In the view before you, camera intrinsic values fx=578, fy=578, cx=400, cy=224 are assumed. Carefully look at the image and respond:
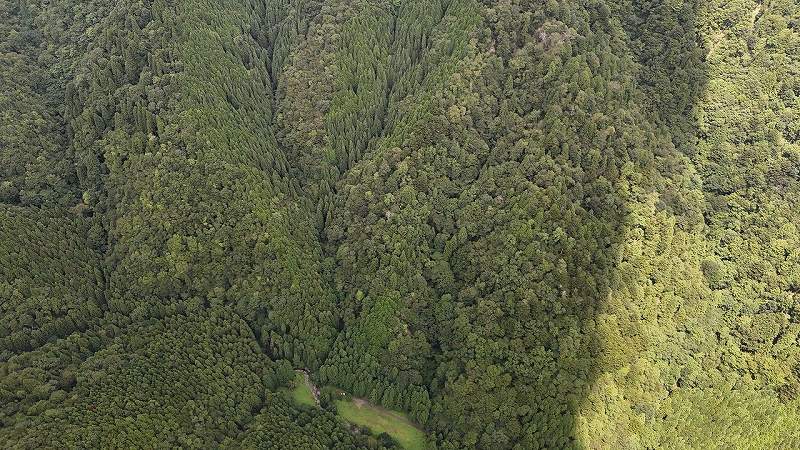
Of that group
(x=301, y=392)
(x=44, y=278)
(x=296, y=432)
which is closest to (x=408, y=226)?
(x=301, y=392)

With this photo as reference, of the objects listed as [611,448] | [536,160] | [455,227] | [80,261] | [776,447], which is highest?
[80,261]

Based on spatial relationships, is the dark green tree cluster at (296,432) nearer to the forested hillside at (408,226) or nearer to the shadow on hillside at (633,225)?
the forested hillside at (408,226)

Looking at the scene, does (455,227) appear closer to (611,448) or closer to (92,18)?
(611,448)

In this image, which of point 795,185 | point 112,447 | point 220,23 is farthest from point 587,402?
point 220,23

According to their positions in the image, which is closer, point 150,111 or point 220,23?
point 150,111

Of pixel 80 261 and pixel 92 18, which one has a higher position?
pixel 92 18

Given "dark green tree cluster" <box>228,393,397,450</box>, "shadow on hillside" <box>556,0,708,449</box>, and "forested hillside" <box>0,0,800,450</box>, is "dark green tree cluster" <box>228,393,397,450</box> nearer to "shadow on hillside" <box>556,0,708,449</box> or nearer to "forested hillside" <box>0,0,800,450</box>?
"forested hillside" <box>0,0,800,450</box>

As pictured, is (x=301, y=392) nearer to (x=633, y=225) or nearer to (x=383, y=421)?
(x=383, y=421)
